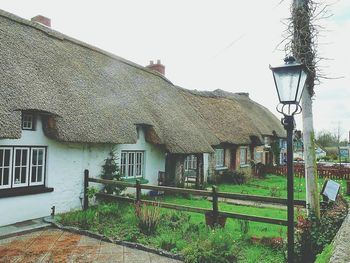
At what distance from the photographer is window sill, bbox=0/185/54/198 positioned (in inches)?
318

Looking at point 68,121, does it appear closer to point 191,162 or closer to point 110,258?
point 110,258

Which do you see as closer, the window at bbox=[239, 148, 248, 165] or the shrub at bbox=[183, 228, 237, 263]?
the shrub at bbox=[183, 228, 237, 263]

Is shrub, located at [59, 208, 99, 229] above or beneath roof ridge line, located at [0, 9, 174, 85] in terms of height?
beneath

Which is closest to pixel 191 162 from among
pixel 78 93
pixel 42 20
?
pixel 78 93

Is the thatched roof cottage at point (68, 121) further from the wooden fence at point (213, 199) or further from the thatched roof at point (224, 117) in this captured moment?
the thatched roof at point (224, 117)

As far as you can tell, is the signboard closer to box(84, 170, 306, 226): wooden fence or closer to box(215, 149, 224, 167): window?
box(84, 170, 306, 226): wooden fence

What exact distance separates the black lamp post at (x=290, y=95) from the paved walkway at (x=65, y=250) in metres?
2.76

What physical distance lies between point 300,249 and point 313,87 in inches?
136

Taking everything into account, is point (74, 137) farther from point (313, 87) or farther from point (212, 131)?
point (212, 131)

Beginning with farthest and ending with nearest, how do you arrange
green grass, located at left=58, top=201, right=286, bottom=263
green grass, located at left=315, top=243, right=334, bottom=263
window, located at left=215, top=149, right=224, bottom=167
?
window, located at left=215, top=149, right=224, bottom=167, green grass, located at left=58, top=201, right=286, bottom=263, green grass, located at left=315, top=243, right=334, bottom=263

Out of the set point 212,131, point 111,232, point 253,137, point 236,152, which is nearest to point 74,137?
point 111,232

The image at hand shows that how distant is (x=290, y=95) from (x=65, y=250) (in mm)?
5570

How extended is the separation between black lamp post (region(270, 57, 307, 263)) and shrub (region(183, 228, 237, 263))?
176cm

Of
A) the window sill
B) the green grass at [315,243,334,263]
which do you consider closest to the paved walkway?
the window sill
